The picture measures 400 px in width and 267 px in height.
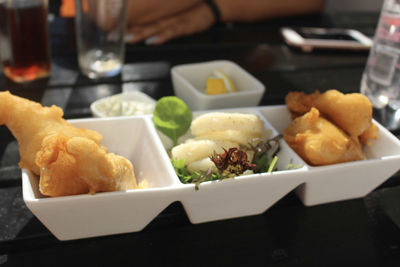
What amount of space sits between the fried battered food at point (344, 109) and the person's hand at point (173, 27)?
3.12 ft

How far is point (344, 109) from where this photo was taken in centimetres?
103

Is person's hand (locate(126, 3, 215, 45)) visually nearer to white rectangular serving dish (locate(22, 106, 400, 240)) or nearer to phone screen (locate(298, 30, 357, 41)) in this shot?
phone screen (locate(298, 30, 357, 41))

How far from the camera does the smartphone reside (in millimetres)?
1887

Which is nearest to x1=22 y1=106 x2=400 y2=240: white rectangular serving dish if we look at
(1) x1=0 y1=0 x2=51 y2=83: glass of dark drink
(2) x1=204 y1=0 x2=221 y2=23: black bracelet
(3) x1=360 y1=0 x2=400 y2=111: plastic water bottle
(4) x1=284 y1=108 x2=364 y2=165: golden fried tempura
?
(4) x1=284 y1=108 x2=364 y2=165: golden fried tempura

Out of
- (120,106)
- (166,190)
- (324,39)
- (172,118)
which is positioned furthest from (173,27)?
(166,190)

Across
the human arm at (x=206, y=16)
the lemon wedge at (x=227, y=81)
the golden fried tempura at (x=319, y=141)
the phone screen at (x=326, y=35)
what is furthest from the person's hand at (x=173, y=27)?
the golden fried tempura at (x=319, y=141)

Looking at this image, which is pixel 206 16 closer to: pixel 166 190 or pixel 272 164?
pixel 272 164

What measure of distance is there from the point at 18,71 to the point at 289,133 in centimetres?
90

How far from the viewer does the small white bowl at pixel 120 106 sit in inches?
46.4

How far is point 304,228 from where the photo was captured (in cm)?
90

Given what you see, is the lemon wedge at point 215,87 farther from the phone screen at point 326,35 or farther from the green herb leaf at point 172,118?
the phone screen at point 326,35

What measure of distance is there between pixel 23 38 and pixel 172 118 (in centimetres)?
64

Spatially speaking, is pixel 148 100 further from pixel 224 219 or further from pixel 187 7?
pixel 187 7

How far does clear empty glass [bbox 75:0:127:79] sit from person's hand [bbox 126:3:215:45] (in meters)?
0.34
